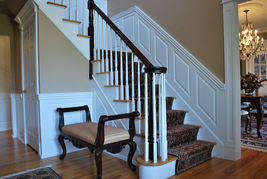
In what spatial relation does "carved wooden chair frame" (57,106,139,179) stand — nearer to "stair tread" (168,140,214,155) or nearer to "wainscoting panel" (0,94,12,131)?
"stair tread" (168,140,214,155)

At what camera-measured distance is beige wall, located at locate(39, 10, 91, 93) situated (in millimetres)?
3006

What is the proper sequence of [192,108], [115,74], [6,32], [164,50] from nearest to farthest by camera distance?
[115,74] < [192,108] < [164,50] < [6,32]

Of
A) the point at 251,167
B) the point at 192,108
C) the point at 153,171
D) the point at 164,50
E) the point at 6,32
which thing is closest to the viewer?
the point at 153,171

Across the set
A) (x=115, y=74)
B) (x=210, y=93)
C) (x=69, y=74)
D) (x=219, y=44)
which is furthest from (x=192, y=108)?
(x=69, y=74)

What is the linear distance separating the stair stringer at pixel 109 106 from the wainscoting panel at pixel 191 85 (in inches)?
40.3

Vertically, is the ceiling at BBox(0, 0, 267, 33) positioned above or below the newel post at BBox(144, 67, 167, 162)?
above

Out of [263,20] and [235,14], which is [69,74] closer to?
[235,14]

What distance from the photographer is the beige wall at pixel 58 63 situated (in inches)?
118

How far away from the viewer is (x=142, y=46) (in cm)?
403

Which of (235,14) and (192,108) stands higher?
(235,14)

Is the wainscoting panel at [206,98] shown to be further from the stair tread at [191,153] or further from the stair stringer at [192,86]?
the stair tread at [191,153]

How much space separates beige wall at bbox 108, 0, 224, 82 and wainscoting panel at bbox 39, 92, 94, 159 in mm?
1968

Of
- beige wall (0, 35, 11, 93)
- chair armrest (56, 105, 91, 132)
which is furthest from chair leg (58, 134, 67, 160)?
beige wall (0, 35, 11, 93)

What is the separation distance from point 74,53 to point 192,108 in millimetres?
2071
